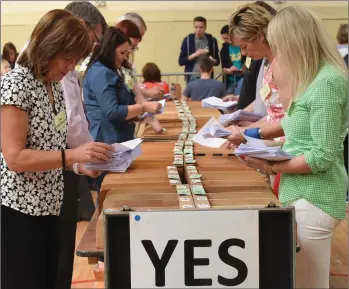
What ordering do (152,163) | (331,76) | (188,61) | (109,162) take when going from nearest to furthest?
(331,76)
(109,162)
(152,163)
(188,61)

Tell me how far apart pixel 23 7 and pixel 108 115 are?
25.1ft

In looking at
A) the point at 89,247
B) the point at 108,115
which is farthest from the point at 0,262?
the point at 108,115

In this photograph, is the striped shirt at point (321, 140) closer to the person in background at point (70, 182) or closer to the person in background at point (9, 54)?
the person in background at point (70, 182)

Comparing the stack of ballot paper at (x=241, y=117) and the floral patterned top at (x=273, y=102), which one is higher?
the floral patterned top at (x=273, y=102)

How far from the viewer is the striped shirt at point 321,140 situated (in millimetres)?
1844

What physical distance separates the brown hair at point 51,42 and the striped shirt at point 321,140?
0.78 metres

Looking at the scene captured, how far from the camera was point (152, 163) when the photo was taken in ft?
8.25

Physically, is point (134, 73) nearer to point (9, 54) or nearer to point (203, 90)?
point (203, 90)

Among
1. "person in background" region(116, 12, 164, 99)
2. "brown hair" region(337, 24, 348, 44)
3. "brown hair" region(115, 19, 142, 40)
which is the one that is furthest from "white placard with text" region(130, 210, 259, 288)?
"brown hair" region(337, 24, 348, 44)

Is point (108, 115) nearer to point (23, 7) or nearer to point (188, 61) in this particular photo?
point (188, 61)

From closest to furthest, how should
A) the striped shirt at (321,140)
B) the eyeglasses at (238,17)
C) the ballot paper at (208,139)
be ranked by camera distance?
the striped shirt at (321,140), the ballot paper at (208,139), the eyeglasses at (238,17)

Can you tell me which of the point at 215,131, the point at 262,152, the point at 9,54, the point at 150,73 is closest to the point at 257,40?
the point at 215,131

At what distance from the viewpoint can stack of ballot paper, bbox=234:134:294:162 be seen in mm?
1921

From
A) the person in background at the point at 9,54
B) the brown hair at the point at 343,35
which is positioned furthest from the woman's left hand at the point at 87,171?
the person in background at the point at 9,54
